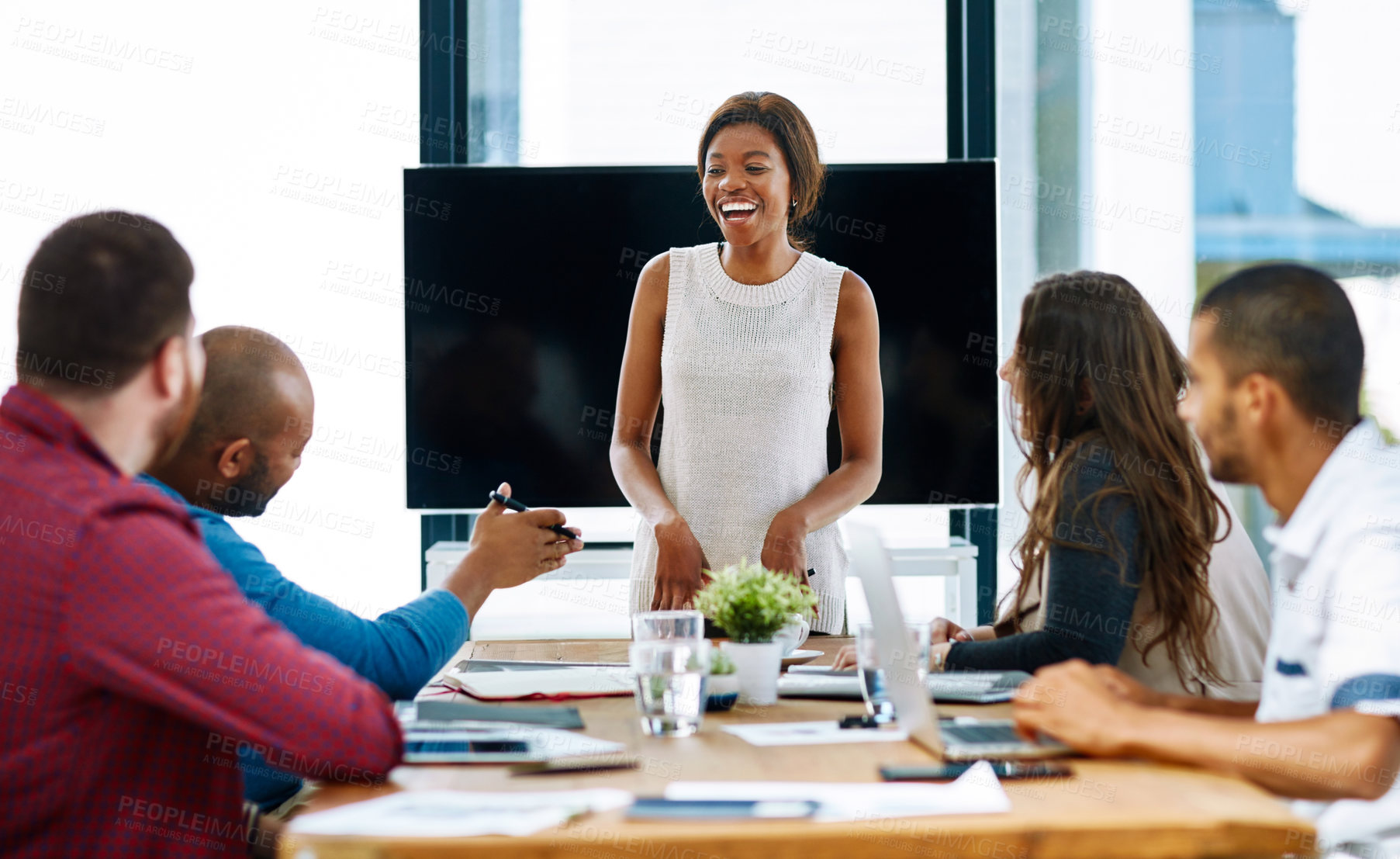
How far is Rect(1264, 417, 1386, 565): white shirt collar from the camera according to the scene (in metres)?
1.22

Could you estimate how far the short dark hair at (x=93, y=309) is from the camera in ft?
3.57

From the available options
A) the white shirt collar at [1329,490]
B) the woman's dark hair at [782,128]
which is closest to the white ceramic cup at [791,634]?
the white shirt collar at [1329,490]

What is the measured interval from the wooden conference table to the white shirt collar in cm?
30

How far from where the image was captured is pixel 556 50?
12.1ft

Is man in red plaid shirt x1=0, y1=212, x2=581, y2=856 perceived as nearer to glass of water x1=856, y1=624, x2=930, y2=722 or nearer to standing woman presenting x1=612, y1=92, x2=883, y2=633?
glass of water x1=856, y1=624, x2=930, y2=722

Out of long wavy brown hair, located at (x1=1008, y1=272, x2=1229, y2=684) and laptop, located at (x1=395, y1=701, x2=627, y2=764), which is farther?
long wavy brown hair, located at (x1=1008, y1=272, x2=1229, y2=684)

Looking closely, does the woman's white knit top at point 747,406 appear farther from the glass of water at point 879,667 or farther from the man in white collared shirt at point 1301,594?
the man in white collared shirt at point 1301,594

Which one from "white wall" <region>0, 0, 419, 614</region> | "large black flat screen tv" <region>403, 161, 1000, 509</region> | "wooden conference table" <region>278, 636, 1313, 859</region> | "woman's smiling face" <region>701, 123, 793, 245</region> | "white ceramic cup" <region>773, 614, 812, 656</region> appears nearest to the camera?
"wooden conference table" <region>278, 636, 1313, 859</region>

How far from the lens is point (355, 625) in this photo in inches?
57.9

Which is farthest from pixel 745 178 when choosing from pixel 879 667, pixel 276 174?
pixel 276 174

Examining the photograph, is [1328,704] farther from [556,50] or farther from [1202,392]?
[556,50]

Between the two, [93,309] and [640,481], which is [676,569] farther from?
[93,309]

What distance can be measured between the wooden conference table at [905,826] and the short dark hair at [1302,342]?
Answer: 1.50ft

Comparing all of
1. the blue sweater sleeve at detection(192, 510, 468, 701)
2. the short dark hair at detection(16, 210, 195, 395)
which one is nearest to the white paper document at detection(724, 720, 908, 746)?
the blue sweater sleeve at detection(192, 510, 468, 701)
